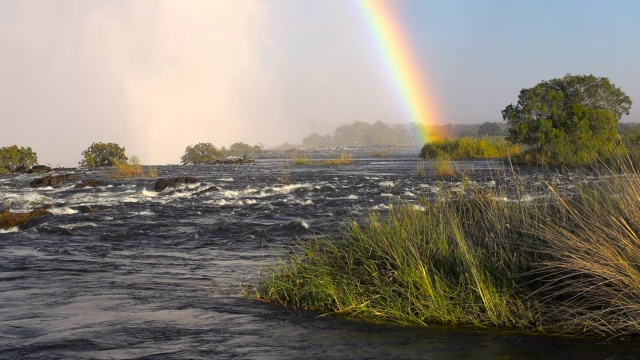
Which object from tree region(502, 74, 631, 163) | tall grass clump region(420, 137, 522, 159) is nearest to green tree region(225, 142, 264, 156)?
tall grass clump region(420, 137, 522, 159)

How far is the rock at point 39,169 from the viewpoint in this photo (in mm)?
48294

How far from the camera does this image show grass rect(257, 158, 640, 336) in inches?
281

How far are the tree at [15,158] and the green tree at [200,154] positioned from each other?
65.9 ft

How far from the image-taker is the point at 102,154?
59156 millimetres

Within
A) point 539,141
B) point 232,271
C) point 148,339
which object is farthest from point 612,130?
point 148,339

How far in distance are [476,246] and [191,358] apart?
3.82 meters

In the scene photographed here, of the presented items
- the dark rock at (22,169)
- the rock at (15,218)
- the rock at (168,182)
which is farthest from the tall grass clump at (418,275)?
the dark rock at (22,169)

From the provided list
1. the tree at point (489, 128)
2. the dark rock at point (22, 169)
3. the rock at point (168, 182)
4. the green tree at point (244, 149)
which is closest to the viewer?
the rock at point (168, 182)

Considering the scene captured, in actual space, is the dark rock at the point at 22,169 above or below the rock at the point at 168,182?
above

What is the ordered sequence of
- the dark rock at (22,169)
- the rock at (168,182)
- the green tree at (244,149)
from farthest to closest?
the green tree at (244,149), the dark rock at (22,169), the rock at (168,182)

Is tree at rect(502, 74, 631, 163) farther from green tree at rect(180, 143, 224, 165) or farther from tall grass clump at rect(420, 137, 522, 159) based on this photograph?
green tree at rect(180, 143, 224, 165)

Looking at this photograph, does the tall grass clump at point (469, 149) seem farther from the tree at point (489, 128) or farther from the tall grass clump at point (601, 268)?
the tree at point (489, 128)

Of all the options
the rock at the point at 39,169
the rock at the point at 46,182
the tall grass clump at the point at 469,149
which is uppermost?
the rock at the point at 39,169

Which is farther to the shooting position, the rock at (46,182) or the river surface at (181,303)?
the rock at (46,182)
